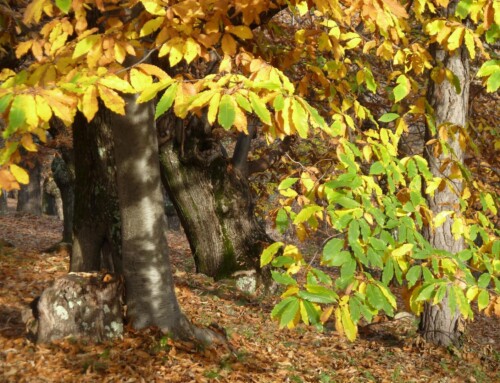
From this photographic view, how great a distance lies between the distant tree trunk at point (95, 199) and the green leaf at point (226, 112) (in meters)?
3.97

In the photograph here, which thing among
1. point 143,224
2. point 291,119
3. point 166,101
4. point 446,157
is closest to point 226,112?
point 166,101

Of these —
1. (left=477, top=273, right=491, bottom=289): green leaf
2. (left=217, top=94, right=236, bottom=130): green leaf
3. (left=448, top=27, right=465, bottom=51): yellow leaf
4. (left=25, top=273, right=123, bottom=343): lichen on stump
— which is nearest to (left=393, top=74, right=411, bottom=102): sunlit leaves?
(left=448, top=27, right=465, bottom=51): yellow leaf

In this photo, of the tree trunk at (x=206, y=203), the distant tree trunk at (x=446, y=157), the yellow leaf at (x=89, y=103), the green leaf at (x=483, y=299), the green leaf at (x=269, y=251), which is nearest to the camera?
the yellow leaf at (x=89, y=103)

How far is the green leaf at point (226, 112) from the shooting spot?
2621 millimetres

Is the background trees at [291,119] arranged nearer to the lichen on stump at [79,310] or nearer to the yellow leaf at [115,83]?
the yellow leaf at [115,83]

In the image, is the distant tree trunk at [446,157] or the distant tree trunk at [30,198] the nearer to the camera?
the distant tree trunk at [446,157]

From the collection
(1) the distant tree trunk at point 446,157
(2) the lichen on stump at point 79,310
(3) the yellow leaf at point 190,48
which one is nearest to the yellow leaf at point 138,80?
(3) the yellow leaf at point 190,48

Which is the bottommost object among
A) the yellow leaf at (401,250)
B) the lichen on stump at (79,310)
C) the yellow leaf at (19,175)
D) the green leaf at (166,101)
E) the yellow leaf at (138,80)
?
the lichen on stump at (79,310)

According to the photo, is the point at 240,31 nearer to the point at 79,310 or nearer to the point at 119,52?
the point at 119,52

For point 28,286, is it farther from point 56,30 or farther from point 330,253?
point 330,253

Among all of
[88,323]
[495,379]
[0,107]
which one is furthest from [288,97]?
[495,379]

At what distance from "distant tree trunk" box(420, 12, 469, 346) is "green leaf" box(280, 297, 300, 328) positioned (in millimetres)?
4951

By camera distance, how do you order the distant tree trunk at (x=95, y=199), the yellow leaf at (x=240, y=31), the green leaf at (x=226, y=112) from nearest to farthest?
the green leaf at (x=226, y=112) → the yellow leaf at (x=240, y=31) → the distant tree trunk at (x=95, y=199)

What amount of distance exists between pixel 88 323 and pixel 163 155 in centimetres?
419
